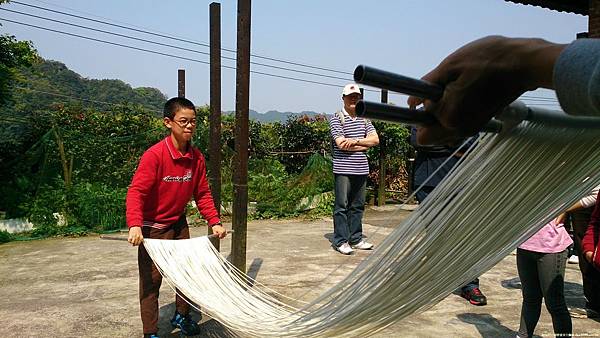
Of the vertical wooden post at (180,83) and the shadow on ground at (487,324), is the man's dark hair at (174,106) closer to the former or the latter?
the shadow on ground at (487,324)

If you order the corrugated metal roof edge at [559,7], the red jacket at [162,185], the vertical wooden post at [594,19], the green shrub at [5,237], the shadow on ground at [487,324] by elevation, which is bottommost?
the green shrub at [5,237]

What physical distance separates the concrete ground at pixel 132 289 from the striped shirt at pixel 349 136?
785mm

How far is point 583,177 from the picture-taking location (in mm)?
1051

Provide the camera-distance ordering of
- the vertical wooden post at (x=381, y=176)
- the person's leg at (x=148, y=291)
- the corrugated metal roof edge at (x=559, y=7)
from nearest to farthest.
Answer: the person's leg at (x=148, y=291), the corrugated metal roof edge at (x=559, y=7), the vertical wooden post at (x=381, y=176)

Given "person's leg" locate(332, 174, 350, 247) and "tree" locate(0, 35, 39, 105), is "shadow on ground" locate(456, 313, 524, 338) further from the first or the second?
"tree" locate(0, 35, 39, 105)

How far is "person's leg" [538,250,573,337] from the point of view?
265cm

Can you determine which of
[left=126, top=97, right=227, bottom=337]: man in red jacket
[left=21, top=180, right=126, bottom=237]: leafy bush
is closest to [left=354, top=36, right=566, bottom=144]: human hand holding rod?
[left=126, top=97, right=227, bottom=337]: man in red jacket

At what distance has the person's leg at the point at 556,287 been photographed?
8.69ft

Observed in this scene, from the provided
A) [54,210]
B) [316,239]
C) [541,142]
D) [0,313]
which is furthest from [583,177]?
[54,210]

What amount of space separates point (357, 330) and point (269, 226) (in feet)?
18.1

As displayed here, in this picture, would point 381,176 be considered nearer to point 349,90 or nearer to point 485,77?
point 349,90

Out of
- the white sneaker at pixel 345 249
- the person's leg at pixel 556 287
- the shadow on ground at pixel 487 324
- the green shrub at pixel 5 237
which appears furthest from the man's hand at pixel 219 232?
the green shrub at pixel 5 237

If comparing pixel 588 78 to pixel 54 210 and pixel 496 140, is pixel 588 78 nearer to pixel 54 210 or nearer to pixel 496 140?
pixel 496 140

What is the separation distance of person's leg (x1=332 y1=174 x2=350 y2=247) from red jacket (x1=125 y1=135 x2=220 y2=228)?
7.14ft
